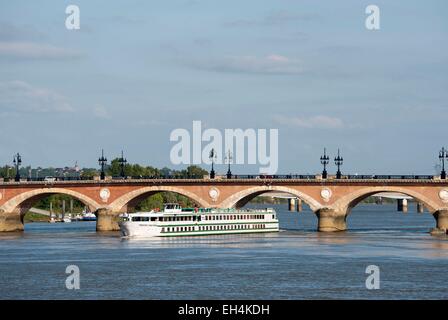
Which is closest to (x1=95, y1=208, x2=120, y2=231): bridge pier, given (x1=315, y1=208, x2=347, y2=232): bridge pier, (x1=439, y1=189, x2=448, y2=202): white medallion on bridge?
(x1=315, y1=208, x2=347, y2=232): bridge pier

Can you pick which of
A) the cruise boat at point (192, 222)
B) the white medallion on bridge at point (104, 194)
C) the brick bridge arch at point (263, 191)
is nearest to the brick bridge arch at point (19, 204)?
the white medallion on bridge at point (104, 194)

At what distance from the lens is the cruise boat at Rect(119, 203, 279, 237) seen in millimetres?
130125

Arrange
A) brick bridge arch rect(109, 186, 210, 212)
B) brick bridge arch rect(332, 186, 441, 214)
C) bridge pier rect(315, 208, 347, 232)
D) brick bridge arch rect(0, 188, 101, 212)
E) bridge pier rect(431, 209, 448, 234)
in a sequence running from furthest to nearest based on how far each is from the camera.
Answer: brick bridge arch rect(0, 188, 101, 212), brick bridge arch rect(109, 186, 210, 212), bridge pier rect(315, 208, 347, 232), brick bridge arch rect(332, 186, 441, 214), bridge pier rect(431, 209, 448, 234)

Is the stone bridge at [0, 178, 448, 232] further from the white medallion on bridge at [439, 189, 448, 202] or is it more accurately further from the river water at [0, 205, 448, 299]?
the river water at [0, 205, 448, 299]

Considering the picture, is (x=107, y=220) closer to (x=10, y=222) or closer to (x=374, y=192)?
(x=10, y=222)

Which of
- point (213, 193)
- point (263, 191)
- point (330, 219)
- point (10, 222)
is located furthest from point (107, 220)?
point (330, 219)

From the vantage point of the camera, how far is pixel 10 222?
153000 mm

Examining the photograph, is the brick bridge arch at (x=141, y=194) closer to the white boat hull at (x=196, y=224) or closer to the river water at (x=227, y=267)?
the white boat hull at (x=196, y=224)

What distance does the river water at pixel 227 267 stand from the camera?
7762 centimetres

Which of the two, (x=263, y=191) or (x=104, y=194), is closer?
(x=263, y=191)

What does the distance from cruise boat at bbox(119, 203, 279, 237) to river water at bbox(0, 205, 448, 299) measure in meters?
2.42

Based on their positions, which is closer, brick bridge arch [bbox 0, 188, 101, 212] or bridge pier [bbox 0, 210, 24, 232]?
bridge pier [bbox 0, 210, 24, 232]

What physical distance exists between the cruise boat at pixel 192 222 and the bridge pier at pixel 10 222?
899 inches

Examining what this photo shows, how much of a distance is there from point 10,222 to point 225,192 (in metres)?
31.3
